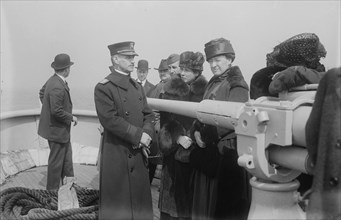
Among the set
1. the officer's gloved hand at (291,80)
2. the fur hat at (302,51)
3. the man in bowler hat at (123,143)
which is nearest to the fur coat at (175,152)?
the man in bowler hat at (123,143)

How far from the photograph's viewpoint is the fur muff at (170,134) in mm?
2023

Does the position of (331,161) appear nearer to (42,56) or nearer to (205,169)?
(205,169)

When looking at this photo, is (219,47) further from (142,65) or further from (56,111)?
(142,65)

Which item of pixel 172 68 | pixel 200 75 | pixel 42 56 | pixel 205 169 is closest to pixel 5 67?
pixel 42 56

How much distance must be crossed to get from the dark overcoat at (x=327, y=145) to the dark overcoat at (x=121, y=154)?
1.48m

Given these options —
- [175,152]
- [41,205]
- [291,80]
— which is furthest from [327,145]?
[41,205]

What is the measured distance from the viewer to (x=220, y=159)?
6.01 ft

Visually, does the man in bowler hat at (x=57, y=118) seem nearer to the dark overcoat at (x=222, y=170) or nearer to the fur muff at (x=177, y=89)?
the fur muff at (x=177, y=89)

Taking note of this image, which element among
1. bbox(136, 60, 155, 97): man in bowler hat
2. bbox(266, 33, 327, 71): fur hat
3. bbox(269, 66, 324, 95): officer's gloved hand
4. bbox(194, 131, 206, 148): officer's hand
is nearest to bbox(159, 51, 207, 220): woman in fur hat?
bbox(194, 131, 206, 148): officer's hand

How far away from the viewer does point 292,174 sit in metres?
0.81

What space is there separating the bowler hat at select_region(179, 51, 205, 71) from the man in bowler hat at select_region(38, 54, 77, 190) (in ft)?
5.00

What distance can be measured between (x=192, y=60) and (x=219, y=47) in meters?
0.35

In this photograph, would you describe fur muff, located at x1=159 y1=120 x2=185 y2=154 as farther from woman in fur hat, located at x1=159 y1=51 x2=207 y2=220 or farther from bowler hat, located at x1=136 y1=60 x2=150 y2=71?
bowler hat, located at x1=136 y1=60 x2=150 y2=71

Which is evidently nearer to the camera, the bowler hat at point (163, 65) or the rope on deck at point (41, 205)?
the rope on deck at point (41, 205)
